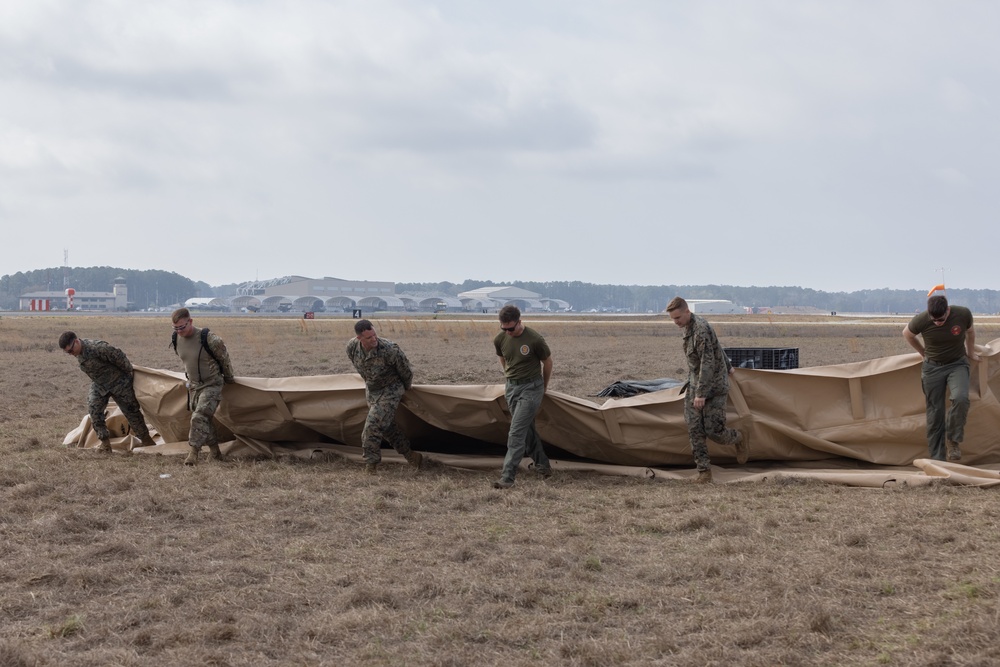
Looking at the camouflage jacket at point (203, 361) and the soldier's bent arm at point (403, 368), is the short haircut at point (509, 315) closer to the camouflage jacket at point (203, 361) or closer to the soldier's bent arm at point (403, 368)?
the soldier's bent arm at point (403, 368)

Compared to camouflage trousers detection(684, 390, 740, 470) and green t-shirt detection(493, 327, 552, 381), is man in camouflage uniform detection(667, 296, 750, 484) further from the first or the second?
green t-shirt detection(493, 327, 552, 381)

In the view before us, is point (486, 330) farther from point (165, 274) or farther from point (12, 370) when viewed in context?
point (165, 274)

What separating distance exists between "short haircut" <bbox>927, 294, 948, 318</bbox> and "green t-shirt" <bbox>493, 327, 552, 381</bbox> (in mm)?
3259

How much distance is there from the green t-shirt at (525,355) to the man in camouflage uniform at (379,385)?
998mm

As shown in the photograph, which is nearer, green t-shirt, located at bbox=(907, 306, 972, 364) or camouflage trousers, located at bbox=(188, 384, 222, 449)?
green t-shirt, located at bbox=(907, 306, 972, 364)

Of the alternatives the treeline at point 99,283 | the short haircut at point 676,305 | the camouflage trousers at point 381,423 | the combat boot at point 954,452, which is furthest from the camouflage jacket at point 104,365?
the treeline at point 99,283

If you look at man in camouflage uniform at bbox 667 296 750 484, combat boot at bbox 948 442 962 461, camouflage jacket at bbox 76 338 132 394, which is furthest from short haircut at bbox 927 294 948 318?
camouflage jacket at bbox 76 338 132 394

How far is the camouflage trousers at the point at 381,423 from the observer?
8.88 meters

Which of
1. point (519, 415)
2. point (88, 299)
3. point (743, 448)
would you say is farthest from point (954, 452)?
point (88, 299)

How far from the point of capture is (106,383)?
9.99m

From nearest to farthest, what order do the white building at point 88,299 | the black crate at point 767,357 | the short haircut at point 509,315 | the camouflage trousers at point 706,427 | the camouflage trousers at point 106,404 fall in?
1. the camouflage trousers at point 706,427
2. the short haircut at point 509,315
3. the camouflage trousers at point 106,404
4. the black crate at point 767,357
5. the white building at point 88,299

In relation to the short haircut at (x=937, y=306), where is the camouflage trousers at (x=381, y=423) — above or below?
below

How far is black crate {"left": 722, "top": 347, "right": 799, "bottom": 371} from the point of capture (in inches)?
472

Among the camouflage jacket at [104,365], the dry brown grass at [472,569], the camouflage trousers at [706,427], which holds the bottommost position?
the dry brown grass at [472,569]
